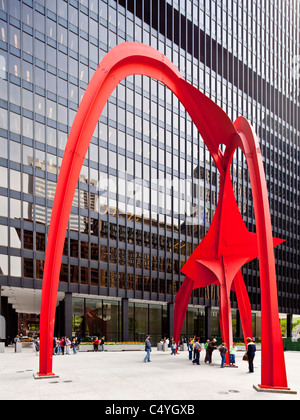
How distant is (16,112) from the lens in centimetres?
4066

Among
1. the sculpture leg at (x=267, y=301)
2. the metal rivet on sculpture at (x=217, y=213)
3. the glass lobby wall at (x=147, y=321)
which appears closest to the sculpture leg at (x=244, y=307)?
the metal rivet on sculpture at (x=217, y=213)

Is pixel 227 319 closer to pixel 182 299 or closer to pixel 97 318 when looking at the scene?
pixel 182 299

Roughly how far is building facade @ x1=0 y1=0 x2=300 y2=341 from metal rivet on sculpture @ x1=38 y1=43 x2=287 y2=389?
2134cm

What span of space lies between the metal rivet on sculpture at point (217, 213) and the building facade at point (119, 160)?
21.3 meters

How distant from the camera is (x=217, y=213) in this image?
25.2 meters

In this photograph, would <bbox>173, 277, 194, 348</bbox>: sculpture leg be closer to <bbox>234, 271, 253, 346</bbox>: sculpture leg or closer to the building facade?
<bbox>234, 271, 253, 346</bbox>: sculpture leg

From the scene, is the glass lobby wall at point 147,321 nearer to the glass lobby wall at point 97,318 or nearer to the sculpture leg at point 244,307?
the glass lobby wall at point 97,318

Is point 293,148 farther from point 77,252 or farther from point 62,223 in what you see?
point 62,223

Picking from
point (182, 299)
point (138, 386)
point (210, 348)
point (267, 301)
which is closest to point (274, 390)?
point (267, 301)

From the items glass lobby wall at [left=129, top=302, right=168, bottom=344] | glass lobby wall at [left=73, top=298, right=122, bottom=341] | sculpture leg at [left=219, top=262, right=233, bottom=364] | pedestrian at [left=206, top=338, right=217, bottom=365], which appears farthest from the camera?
glass lobby wall at [left=129, top=302, right=168, bottom=344]

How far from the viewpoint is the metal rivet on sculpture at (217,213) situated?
1329 cm

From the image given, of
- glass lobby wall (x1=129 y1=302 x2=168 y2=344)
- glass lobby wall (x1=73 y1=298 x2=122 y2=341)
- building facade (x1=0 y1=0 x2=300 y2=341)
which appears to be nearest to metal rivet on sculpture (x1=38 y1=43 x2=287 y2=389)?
building facade (x1=0 y1=0 x2=300 y2=341)

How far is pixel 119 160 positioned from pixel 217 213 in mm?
26839

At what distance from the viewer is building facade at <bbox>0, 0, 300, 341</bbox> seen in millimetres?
40781
